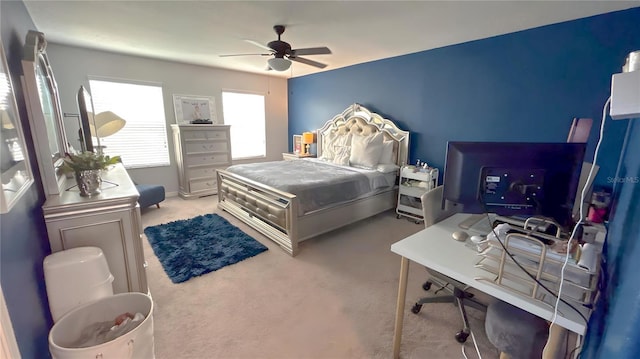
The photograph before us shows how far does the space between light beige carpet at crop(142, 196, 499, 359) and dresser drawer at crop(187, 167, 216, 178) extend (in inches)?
80.4

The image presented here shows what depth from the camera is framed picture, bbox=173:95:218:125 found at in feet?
15.3

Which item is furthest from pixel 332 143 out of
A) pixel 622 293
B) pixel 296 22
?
pixel 622 293

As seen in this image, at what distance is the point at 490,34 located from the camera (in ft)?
9.77

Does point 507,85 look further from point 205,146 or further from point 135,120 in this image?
point 135,120

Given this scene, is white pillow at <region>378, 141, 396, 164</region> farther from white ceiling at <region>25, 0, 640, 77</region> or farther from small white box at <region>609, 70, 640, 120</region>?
small white box at <region>609, 70, 640, 120</region>

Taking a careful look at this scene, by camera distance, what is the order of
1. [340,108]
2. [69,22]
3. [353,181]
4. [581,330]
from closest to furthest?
[581,330], [69,22], [353,181], [340,108]

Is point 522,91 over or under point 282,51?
under

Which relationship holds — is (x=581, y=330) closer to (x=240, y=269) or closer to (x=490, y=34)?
(x=240, y=269)

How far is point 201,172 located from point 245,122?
1.47 meters

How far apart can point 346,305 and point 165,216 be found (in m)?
3.03

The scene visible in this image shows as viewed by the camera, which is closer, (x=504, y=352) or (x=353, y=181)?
(x=504, y=352)

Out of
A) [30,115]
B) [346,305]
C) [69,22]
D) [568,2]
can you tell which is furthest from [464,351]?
[69,22]

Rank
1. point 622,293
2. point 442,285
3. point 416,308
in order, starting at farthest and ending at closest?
point 442,285 → point 416,308 → point 622,293

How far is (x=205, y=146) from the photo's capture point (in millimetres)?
4727
